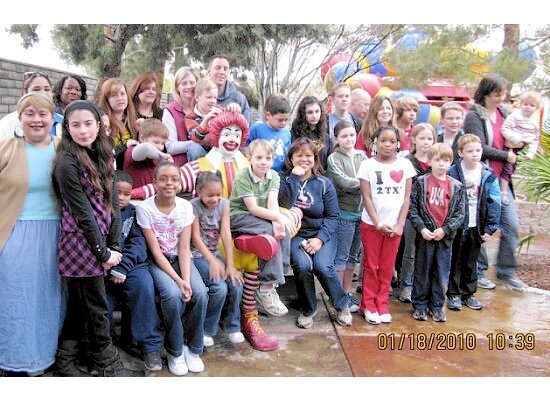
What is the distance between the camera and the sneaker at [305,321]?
149 inches

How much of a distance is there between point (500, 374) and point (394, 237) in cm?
119

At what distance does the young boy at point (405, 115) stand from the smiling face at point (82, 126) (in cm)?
271

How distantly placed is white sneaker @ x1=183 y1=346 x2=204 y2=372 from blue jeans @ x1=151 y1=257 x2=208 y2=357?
1.2 inches

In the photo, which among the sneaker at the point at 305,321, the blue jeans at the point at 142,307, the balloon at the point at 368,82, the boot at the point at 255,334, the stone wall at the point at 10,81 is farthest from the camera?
the balloon at the point at 368,82

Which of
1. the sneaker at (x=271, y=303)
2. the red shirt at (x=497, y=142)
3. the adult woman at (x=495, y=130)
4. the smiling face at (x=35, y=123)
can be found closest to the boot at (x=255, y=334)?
the sneaker at (x=271, y=303)

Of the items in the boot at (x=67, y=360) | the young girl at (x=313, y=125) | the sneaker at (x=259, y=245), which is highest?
the young girl at (x=313, y=125)

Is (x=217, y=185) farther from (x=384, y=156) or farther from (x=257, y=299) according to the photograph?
(x=384, y=156)

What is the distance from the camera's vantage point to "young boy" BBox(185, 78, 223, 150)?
3828 millimetres

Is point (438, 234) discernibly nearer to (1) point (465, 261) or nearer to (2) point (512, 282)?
(1) point (465, 261)

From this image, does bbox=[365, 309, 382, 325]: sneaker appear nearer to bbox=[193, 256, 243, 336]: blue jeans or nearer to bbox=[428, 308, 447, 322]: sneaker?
bbox=[428, 308, 447, 322]: sneaker

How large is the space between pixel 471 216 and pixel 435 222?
45 centimetres

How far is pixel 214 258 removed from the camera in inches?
132

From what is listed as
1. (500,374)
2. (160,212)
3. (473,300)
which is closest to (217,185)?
(160,212)

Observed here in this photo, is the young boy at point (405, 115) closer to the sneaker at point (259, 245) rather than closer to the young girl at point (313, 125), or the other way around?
the young girl at point (313, 125)
